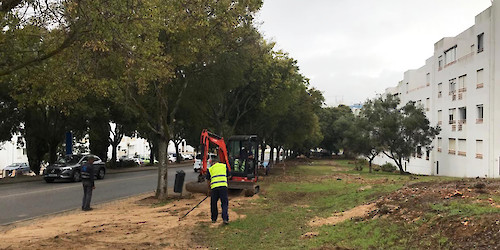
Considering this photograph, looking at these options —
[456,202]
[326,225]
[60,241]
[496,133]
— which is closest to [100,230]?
[60,241]

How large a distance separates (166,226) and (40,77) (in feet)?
16.3

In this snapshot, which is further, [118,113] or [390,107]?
[390,107]

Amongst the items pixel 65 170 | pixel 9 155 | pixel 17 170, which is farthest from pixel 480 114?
pixel 9 155

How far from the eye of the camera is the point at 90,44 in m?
8.67

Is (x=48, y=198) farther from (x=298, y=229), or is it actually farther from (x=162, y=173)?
(x=298, y=229)

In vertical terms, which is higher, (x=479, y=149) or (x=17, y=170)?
(x=479, y=149)

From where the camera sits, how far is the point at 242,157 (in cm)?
1781

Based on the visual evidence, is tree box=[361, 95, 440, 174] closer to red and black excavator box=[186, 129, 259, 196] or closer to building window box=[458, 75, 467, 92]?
building window box=[458, 75, 467, 92]

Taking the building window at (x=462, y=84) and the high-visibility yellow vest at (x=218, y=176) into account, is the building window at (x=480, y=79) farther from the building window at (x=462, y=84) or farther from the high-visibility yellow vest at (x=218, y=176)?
the high-visibility yellow vest at (x=218, y=176)

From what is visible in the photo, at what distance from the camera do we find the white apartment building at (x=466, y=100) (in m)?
27.3

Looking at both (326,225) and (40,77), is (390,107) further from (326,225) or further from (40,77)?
(40,77)

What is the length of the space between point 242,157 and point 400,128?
2298cm

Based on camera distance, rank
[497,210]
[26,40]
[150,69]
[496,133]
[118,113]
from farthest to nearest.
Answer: [118,113]
[496,133]
[150,69]
[26,40]
[497,210]

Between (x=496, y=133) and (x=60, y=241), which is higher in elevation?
(x=496, y=133)
